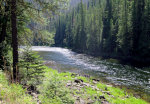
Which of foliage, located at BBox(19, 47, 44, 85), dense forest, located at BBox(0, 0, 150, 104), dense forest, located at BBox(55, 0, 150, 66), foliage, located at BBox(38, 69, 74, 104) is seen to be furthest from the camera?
dense forest, located at BBox(55, 0, 150, 66)

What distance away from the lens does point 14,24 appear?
6.90 meters

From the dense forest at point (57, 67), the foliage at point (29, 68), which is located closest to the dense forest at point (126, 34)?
the dense forest at point (57, 67)

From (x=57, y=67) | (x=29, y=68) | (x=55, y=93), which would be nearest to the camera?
(x=55, y=93)

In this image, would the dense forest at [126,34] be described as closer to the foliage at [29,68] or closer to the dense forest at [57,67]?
the dense forest at [57,67]

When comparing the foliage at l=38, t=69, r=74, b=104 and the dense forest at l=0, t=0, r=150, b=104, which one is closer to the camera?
the foliage at l=38, t=69, r=74, b=104

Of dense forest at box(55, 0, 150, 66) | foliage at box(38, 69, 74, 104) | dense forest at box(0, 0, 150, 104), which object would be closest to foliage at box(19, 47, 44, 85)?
dense forest at box(0, 0, 150, 104)

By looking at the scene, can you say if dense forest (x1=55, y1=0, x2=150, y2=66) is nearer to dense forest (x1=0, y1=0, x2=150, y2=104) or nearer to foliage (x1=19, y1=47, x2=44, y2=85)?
dense forest (x1=0, y1=0, x2=150, y2=104)

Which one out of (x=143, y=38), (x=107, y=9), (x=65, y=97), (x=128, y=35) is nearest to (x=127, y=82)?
(x=65, y=97)

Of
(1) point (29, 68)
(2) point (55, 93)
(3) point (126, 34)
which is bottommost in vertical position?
(2) point (55, 93)

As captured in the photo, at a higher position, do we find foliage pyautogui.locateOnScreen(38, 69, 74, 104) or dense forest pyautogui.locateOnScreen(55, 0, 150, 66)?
dense forest pyautogui.locateOnScreen(55, 0, 150, 66)

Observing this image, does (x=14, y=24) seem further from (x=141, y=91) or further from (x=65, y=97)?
(x=141, y=91)

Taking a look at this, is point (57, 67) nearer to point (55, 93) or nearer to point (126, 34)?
point (55, 93)

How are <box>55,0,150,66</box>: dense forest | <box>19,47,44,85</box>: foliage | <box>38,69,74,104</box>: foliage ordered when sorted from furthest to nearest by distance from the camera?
<box>55,0,150,66</box>: dense forest → <box>19,47,44,85</box>: foliage → <box>38,69,74,104</box>: foliage

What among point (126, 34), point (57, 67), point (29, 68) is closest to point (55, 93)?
point (29, 68)
